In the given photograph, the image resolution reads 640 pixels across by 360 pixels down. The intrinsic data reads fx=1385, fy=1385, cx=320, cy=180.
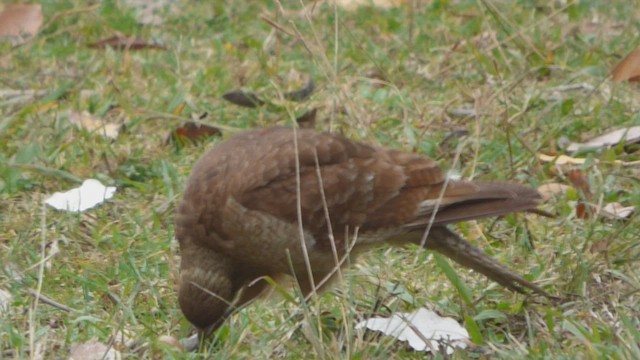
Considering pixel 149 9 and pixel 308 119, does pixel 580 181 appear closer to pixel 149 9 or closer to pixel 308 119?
pixel 308 119

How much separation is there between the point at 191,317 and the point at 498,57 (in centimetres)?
302

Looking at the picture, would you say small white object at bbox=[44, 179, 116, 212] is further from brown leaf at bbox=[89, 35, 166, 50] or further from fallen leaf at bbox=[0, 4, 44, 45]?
fallen leaf at bbox=[0, 4, 44, 45]

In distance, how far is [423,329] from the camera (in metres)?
4.12

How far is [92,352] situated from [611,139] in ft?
8.71

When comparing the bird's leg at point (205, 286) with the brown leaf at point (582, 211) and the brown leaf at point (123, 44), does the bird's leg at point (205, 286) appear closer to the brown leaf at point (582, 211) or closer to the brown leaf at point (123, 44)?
the brown leaf at point (582, 211)

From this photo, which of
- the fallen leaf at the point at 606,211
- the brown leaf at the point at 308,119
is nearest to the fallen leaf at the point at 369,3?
the brown leaf at the point at 308,119

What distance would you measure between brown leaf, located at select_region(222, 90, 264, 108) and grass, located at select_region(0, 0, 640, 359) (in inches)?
2.2

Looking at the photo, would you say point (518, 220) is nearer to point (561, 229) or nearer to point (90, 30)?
point (561, 229)

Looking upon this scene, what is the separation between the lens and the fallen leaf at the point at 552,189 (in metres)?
5.34

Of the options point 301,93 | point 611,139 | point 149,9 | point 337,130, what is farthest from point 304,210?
point 149,9

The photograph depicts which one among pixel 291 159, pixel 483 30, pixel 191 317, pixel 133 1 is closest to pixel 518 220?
pixel 291 159

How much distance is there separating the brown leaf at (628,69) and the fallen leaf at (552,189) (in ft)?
3.05

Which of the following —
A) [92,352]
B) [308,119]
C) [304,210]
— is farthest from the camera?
[308,119]

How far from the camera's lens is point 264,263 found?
4406 millimetres
